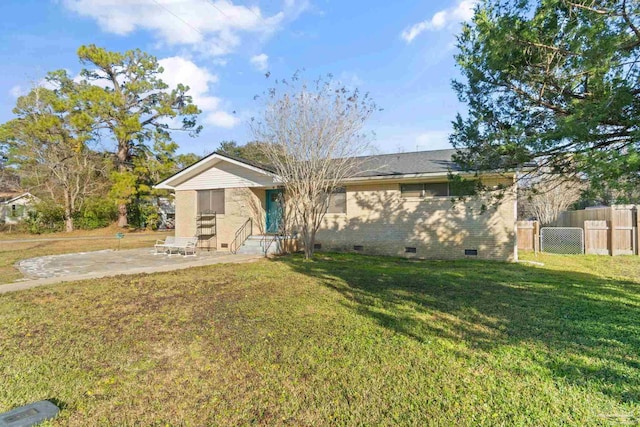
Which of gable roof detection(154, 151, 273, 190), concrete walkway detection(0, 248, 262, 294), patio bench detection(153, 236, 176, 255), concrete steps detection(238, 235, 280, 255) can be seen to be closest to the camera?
concrete walkway detection(0, 248, 262, 294)

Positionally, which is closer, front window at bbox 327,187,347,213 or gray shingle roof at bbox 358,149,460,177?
gray shingle roof at bbox 358,149,460,177

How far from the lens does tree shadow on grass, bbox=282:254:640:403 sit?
3617mm

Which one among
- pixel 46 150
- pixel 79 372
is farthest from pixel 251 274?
pixel 46 150

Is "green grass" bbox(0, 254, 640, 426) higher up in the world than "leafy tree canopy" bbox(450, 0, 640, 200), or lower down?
lower down

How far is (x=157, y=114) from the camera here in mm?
27797

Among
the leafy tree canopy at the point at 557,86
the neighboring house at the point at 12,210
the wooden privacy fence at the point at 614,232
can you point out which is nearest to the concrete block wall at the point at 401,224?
the wooden privacy fence at the point at 614,232

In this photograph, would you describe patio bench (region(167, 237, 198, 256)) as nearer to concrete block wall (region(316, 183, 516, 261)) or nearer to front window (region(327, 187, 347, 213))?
concrete block wall (region(316, 183, 516, 261))

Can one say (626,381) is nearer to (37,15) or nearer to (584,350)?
(584,350)

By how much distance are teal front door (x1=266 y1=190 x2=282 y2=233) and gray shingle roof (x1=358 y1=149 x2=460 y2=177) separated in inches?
168

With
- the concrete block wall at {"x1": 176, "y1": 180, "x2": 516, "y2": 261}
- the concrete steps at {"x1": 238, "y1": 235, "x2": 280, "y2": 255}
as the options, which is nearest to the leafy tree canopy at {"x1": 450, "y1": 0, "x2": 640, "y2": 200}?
the concrete block wall at {"x1": 176, "y1": 180, "x2": 516, "y2": 261}

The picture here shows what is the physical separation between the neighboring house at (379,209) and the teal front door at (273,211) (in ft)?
0.15

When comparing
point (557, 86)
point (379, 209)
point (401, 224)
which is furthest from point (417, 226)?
point (557, 86)

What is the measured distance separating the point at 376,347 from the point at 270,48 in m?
11.8

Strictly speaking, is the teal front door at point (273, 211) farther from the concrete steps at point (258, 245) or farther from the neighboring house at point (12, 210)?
the neighboring house at point (12, 210)
